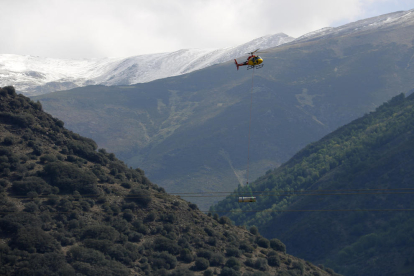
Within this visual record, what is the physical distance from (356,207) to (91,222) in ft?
344

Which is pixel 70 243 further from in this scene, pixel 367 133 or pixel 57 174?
pixel 367 133

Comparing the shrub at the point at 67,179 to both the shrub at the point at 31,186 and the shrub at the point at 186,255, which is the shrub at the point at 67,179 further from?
the shrub at the point at 186,255

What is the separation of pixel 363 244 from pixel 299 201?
119 feet

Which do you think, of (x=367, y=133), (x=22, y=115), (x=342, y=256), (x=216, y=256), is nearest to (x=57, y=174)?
(x=22, y=115)

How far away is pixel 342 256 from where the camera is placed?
131125mm

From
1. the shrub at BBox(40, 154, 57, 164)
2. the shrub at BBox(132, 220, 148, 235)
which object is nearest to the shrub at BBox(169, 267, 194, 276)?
the shrub at BBox(132, 220, 148, 235)

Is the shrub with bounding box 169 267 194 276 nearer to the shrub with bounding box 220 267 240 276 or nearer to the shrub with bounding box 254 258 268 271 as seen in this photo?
the shrub with bounding box 220 267 240 276

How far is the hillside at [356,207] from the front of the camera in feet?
414

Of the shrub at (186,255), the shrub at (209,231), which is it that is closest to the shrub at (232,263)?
the shrub at (186,255)

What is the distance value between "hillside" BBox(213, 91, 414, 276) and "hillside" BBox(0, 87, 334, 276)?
55731 millimetres

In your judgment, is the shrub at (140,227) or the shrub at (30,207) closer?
the shrub at (30,207)

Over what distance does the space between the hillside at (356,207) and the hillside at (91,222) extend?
183 feet

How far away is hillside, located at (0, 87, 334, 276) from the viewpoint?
53.2 metres

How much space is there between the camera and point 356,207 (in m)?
147
